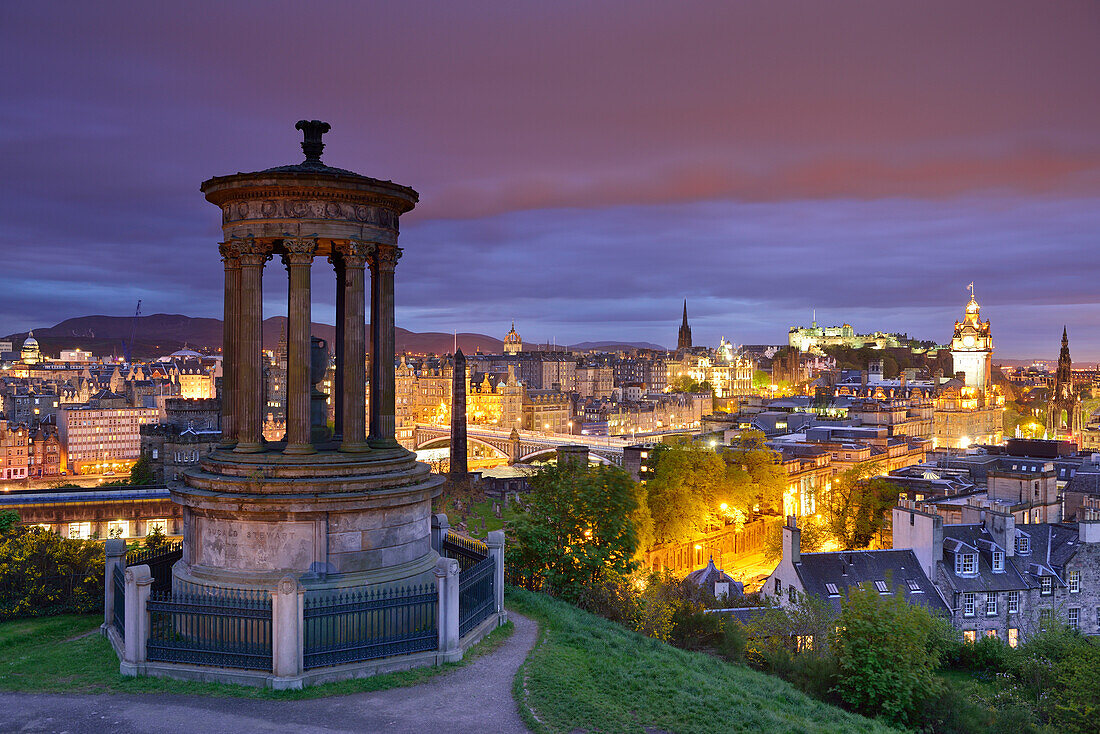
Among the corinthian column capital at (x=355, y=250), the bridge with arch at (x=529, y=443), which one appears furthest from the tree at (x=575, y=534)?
the bridge with arch at (x=529, y=443)

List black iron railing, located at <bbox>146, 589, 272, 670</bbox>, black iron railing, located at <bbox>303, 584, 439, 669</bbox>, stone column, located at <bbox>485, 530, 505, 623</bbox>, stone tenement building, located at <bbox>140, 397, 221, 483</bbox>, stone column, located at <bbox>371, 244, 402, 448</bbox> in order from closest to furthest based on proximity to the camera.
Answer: black iron railing, located at <bbox>146, 589, 272, 670</bbox> < black iron railing, located at <bbox>303, 584, 439, 669</bbox> < stone column, located at <bbox>485, 530, 505, 623</bbox> < stone column, located at <bbox>371, 244, 402, 448</bbox> < stone tenement building, located at <bbox>140, 397, 221, 483</bbox>

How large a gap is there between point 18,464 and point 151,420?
111ft

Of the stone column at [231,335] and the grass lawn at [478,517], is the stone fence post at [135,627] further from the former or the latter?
the grass lawn at [478,517]

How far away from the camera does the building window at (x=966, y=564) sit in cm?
4391

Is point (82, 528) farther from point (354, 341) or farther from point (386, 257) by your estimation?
point (386, 257)

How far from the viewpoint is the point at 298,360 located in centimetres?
1916

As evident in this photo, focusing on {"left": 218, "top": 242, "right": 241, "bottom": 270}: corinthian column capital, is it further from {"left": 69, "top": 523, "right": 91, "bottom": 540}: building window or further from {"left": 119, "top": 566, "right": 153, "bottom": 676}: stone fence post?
{"left": 69, "top": 523, "right": 91, "bottom": 540}: building window

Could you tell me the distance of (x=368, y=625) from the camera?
54.9ft

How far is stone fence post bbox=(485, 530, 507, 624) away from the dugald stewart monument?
0.05 metres

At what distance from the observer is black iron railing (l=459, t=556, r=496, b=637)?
18.1 metres

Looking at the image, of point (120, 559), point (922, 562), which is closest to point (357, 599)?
point (120, 559)

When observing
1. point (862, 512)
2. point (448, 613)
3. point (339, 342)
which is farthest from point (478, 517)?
point (448, 613)

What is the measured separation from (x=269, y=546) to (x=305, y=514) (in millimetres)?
1016

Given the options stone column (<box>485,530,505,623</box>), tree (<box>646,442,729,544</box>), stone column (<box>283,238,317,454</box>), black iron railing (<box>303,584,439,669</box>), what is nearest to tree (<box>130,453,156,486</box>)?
tree (<box>646,442,729,544</box>)
